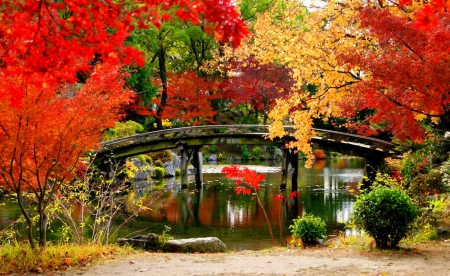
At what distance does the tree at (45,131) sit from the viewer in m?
6.93

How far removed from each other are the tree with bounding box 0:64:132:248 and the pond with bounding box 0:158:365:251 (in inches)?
180

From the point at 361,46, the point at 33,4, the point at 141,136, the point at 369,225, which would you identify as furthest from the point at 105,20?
the point at 141,136

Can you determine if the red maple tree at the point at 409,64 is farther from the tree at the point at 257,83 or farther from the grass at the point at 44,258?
the tree at the point at 257,83

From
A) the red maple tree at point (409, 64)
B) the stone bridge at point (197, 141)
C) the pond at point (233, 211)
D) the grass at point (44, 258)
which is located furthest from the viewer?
the stone bridge at point (197, 141)

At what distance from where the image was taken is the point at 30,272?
21.8 feet

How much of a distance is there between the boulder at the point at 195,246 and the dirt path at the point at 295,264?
128 centimetres

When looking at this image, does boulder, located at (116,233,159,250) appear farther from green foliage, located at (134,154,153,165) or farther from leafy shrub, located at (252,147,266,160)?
Answer: leafy shrub, located at (252,147,266,160)

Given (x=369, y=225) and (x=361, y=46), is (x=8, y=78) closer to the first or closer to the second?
(x=369, y=225)

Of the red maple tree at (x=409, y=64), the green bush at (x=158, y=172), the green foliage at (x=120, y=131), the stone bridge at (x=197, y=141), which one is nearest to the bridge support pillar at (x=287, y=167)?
the stone bridge at (x=197, y=141)

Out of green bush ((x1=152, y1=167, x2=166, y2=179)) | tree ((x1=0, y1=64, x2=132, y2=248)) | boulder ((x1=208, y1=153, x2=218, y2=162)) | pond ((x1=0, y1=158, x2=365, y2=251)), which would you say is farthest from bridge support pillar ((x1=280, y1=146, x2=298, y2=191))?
boulder ((x1=208, y1=153, x2=218, y2=162))

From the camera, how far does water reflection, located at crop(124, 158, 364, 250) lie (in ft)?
42.6

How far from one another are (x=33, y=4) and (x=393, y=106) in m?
6.72

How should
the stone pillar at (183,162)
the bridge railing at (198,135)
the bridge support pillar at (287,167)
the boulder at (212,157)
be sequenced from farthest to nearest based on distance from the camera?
the boulder at (212,157) → the stone pillar at (183,162) → the bridge support pillar at (287,167) → the bridge railing at (198,135)

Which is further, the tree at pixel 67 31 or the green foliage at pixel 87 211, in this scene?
the green foliage at pixel 87 211
